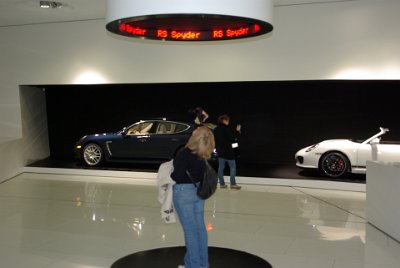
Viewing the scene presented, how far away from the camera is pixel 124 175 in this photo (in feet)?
34.2

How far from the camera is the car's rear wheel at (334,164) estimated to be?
9.26 m

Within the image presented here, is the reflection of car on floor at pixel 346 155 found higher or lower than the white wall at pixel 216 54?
lower

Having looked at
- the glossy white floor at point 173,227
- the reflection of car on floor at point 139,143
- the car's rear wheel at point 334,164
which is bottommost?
the glossy white floor at point 173,227

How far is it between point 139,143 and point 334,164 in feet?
13.9

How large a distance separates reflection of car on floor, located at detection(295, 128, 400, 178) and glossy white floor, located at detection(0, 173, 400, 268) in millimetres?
682

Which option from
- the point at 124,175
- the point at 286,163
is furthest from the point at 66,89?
the point at 286,163

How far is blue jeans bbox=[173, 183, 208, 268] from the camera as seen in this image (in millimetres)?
4297

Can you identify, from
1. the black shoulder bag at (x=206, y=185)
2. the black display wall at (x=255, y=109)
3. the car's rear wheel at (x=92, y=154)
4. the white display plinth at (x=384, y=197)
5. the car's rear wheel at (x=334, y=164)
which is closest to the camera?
the black shoulder bag at (x=206, y=185)

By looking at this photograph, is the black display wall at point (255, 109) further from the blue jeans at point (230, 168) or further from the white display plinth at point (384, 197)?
the white display plinth at point (384, 197)

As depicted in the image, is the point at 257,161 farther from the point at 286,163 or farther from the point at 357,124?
the point at 357,124

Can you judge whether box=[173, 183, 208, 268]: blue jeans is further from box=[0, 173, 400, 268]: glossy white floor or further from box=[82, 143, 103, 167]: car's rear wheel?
box=[82, 143, 103, 167]: car's rear wheel

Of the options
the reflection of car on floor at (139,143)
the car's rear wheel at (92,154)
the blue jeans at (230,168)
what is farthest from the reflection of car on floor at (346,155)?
the car's rear wheel at (92,154)

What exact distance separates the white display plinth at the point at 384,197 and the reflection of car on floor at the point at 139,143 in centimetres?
460

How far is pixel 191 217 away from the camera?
170 inches
